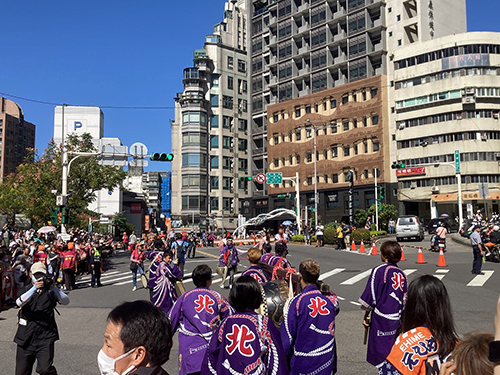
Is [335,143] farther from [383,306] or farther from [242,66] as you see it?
[383,306]

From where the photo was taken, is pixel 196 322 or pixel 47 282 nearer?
pixel 196 322

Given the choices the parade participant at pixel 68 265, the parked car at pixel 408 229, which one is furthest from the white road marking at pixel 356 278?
the parked car at pixel 408 229

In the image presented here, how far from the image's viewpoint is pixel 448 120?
5825 centimetres

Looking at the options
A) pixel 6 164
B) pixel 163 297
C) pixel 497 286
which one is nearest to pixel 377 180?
pixel 497 286

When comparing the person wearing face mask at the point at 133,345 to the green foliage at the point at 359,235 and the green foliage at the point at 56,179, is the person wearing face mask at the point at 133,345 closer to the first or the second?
the green foliage at the point at 56,179

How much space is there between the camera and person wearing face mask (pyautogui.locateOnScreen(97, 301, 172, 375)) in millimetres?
2484

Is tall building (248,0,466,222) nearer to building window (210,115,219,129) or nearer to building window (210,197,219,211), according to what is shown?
building window (210,197,219,211)

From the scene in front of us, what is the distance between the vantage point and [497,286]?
619 inches

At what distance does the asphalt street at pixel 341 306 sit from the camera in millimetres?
8289

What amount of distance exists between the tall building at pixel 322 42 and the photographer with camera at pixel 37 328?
59042mm

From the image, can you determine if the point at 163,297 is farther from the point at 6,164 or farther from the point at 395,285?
the point at 6,164

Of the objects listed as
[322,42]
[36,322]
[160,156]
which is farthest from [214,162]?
[36,322]

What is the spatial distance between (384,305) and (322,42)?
2720 inches

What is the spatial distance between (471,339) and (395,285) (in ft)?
12.0
